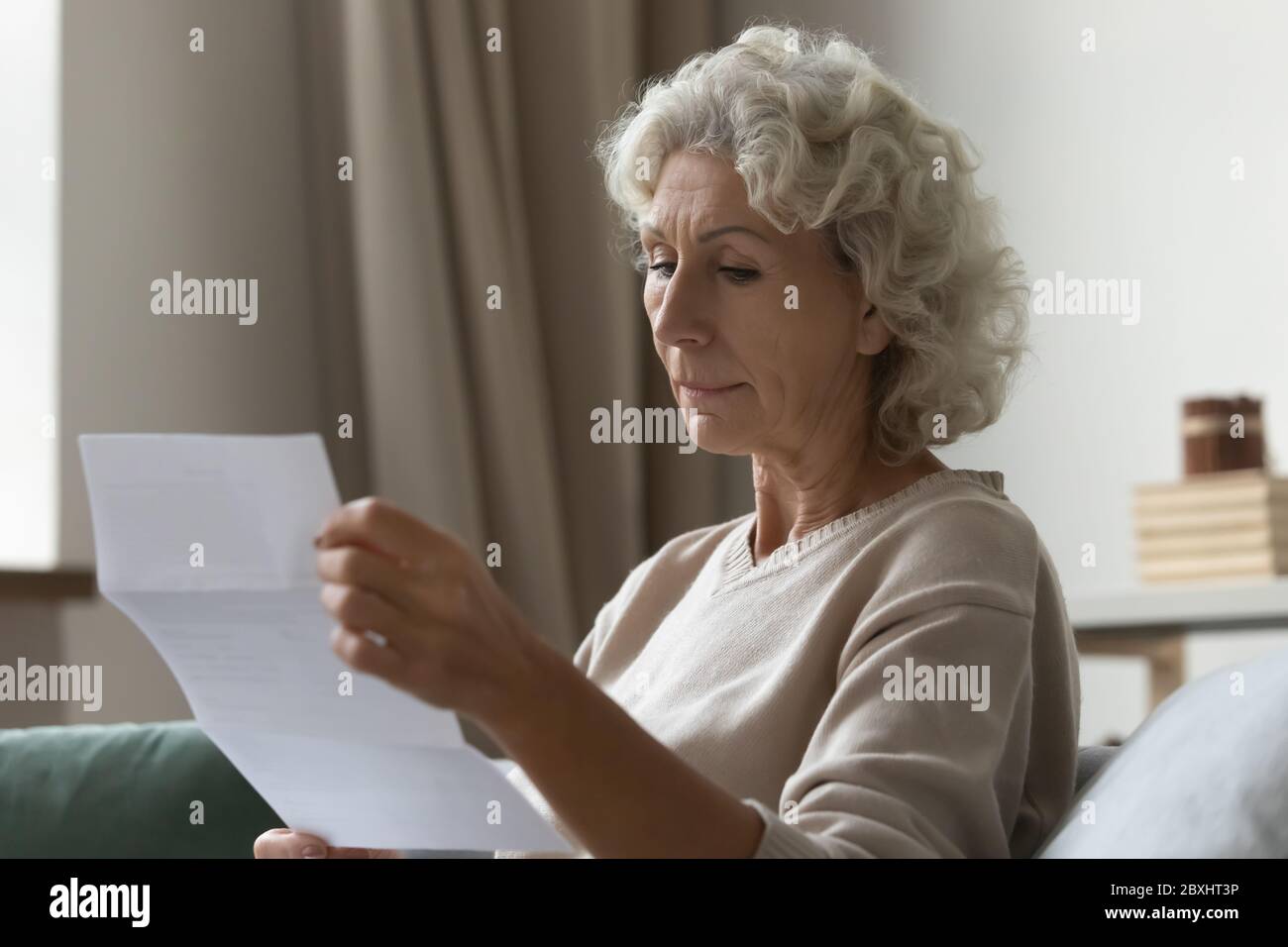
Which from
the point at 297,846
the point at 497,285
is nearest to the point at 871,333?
the point at 297,846

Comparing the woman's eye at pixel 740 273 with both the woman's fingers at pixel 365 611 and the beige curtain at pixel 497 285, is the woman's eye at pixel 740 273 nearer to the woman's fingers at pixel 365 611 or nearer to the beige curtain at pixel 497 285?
the woman's fingers at pixel 365 611

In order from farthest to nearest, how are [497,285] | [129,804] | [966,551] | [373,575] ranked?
[497,285], [129,804], [966,551], [373,575]

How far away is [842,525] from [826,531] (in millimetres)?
19

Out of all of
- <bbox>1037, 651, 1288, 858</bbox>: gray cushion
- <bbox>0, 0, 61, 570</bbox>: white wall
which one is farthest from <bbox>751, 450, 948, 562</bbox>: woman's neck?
<bbox>0, 0, 61, 570</bbox>: white wall

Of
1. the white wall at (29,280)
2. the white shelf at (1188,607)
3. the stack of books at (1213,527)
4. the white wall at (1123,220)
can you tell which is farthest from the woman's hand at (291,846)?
the white wall at (1123,220)

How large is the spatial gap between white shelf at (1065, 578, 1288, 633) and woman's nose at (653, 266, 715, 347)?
1.00 m

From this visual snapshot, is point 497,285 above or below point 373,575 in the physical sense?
Answer: above

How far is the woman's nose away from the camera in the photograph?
4.76ft

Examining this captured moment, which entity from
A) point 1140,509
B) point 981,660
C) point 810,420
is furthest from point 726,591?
point 1140,509

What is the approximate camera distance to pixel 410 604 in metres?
0.83

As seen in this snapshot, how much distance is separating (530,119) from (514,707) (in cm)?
265

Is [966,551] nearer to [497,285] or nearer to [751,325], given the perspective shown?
[751,325]

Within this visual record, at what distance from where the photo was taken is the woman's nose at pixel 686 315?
1452 millimetres
